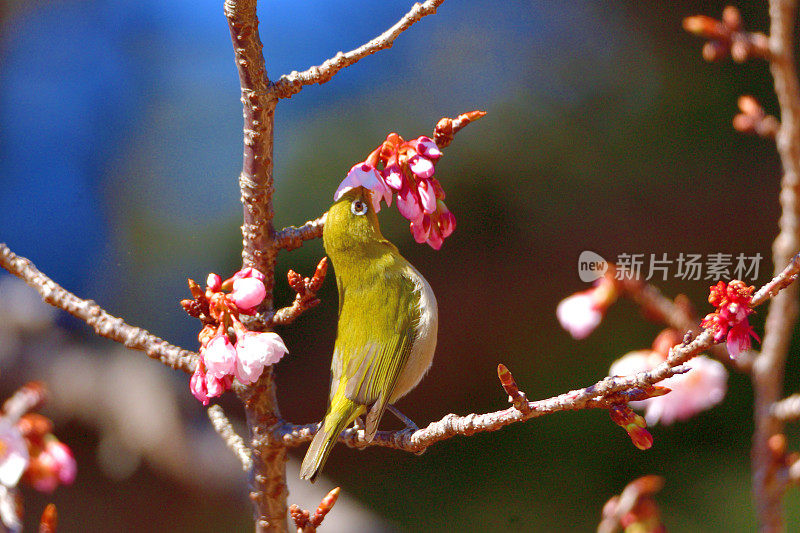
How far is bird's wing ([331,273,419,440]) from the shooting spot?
0.29 metres

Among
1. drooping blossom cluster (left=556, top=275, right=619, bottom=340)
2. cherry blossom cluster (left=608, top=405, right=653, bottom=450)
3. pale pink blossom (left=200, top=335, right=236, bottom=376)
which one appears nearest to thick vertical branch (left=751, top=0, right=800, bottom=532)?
drooping blossom cluster (left=556, top=275, right=619, bottom=340)

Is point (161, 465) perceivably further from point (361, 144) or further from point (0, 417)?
point (361, 144)

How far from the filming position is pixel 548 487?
3.43 feet

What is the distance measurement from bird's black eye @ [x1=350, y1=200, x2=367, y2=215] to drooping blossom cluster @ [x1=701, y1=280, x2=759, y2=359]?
5.8 inches

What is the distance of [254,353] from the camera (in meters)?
0.25

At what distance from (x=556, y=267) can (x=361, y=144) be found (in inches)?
15.8

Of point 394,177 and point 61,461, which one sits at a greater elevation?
point 394,177

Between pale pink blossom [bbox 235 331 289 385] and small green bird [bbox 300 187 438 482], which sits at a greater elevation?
small green bird [bbox 300 187 438 482]

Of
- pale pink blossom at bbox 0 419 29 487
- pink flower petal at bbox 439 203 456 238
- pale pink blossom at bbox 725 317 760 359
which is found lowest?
pale pink blossom at bbox 0 419 29 487

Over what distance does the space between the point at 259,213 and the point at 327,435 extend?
Answer: 0.11 meters

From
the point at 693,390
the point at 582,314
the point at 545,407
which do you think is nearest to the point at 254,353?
the point at 545,407

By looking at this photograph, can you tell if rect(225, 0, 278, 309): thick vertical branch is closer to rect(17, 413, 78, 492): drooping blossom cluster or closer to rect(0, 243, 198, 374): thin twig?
rect(0, 243, 198, 374): thin twig

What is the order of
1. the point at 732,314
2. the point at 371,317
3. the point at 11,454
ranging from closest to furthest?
the point at 732,314 < the point at 371,317 < the point at 11,454

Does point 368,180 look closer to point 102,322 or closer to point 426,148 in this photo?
point 426,148
